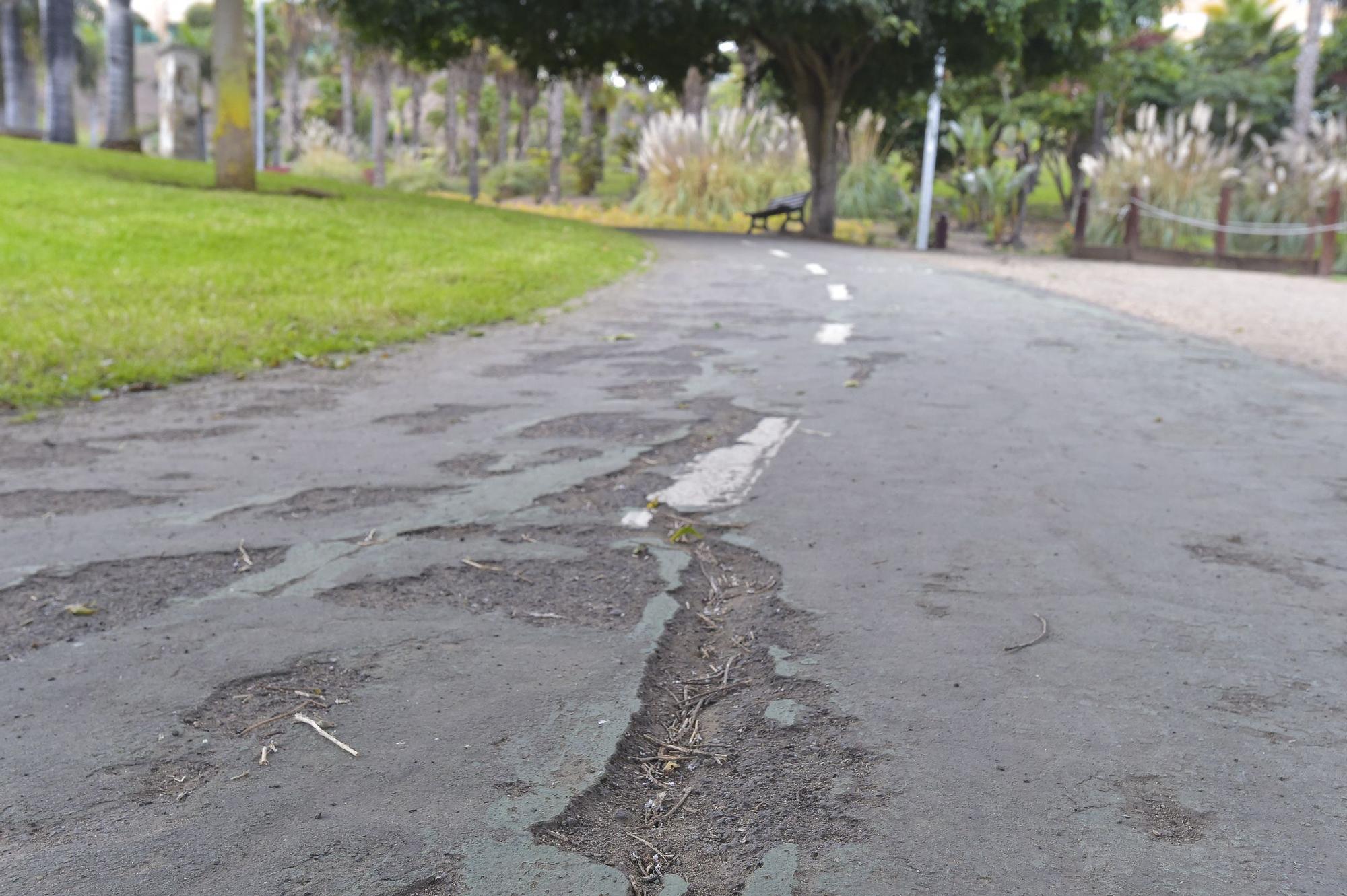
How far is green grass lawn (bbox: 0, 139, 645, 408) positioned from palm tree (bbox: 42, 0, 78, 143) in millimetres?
10451

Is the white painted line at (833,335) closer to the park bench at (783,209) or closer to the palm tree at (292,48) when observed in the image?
the park bench at (783,209)

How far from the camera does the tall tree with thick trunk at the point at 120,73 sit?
23.6m

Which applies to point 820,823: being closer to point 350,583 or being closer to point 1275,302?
point 350,583

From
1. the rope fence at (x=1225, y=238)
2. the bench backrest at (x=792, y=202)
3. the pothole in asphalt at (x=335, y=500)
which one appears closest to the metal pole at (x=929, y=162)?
the bench backrest at (x=792, y=202)

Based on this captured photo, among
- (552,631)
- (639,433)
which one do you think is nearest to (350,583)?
(552,631)

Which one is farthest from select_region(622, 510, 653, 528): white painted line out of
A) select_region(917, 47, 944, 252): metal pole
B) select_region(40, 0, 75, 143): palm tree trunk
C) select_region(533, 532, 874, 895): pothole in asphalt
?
select_region(40, 0, 75, 143): palm tree trunk

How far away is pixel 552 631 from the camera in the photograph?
2.88 metres

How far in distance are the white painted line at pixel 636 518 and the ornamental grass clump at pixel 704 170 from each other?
21157mm

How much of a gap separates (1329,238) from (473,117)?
21954 mm

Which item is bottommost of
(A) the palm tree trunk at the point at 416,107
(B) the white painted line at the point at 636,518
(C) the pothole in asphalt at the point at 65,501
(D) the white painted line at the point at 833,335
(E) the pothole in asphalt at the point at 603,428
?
(C) the pothole in asphalt at the point at 65,501

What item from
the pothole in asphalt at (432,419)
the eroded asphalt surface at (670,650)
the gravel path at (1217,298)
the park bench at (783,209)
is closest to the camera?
the eroded asphalt surface at (670,650)

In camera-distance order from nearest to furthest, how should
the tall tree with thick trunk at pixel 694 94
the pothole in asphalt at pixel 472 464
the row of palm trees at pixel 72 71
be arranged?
the pothole in asphalt at pixel 472 464 → the row of palm trees at pixel 72 71 → the tall tree with thick trunk at pixel 694 94

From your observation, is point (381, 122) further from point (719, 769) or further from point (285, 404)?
point (719, 769)

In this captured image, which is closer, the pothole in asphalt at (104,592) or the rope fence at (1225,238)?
the pothole in asphalt at (104,592)
